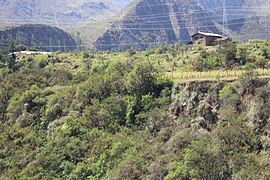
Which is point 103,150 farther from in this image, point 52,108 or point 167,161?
point 52,108

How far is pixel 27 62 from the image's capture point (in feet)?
234

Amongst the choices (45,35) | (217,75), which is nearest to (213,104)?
(217,75)

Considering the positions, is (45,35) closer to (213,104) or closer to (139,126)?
(139,126)

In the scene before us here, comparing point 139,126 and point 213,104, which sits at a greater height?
point 213,104

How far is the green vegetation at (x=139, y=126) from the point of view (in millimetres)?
26016

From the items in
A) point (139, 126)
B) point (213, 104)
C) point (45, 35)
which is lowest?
point (139, 126)

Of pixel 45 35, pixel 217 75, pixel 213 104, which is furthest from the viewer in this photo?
pixel 45 35

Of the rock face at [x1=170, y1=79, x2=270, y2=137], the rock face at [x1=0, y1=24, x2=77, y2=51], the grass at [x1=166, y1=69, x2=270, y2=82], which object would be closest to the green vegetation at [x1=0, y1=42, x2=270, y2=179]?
the rock face at [x1=170, y1=79, x2=270, y2=137]

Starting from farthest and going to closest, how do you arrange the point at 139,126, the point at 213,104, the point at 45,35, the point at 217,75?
the point at 45,35 → the point at 139,126 → the point at 217,75 → the point at 213,104

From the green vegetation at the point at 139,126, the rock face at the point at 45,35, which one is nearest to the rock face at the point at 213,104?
the green vegetation at the point at 139,126

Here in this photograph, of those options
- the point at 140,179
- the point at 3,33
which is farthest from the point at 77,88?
the point at 3,33

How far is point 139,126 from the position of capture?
34.2 m

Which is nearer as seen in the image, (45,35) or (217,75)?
(217,75)

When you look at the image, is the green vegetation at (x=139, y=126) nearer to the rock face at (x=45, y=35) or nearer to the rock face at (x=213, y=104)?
the rock face at (x=213, y=104)
